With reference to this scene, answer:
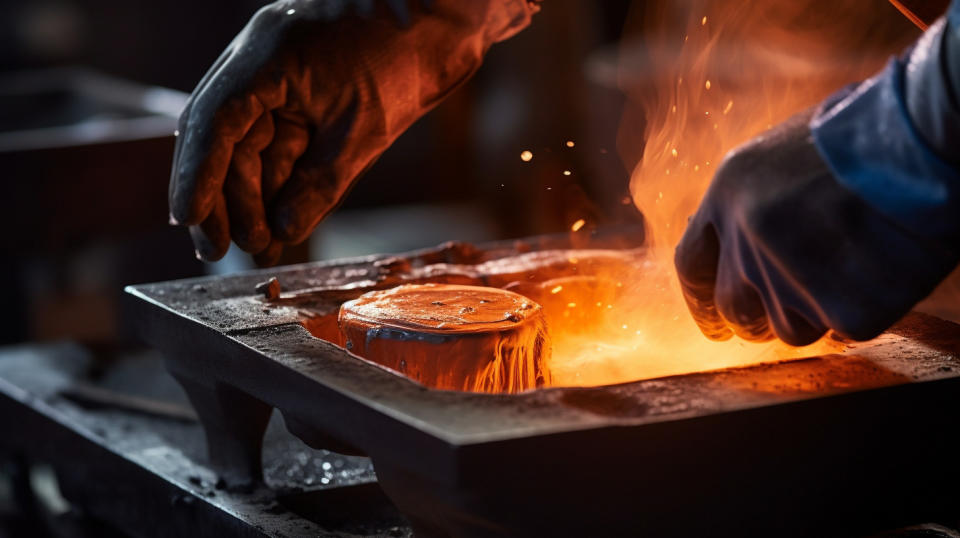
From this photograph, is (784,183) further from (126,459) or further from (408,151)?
(408,151)

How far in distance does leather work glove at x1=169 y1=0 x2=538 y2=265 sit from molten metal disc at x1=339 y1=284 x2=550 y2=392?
0.31m

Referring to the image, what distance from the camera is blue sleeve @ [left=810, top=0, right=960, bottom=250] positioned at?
1.23 meters

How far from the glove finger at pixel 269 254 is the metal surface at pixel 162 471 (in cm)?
33

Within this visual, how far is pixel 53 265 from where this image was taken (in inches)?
185

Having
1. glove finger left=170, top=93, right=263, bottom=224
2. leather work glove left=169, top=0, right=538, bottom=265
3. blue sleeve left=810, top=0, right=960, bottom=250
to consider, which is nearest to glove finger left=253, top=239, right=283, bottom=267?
leather work glove left=169, top=0, right=538, bottom=265

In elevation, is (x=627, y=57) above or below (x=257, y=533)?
above

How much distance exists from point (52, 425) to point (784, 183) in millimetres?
1484

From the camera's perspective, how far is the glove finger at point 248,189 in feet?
6.35

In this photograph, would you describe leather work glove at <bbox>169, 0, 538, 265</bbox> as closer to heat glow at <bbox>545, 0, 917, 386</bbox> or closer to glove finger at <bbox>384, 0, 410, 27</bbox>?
glove finger at <bbox>384, 0, 410, 27</bbox>

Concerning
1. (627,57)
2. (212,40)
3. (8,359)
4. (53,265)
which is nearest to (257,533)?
(8,359)

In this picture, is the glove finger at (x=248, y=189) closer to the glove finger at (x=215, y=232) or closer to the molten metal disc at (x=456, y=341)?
the glove finger at (x=215, y=232)

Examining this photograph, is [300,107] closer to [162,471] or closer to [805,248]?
[162,471]

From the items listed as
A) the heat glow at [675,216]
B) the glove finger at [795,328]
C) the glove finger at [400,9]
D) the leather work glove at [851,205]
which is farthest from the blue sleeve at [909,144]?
the glove finger at [400,9]

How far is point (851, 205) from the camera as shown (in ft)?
4.29
